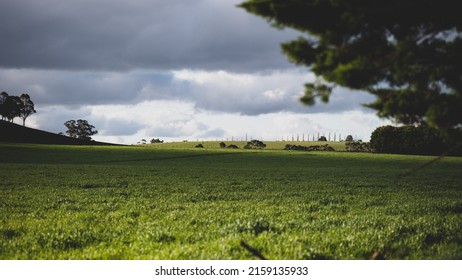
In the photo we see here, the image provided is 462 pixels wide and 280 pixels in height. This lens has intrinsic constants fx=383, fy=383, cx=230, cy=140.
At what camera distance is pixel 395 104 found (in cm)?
598

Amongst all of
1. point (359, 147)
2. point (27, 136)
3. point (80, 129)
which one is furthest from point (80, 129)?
point (359, 147)

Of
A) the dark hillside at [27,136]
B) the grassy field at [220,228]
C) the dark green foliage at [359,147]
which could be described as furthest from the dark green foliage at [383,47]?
the dark hillside at [27,136]

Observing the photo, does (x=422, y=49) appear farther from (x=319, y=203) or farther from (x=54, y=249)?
(x=319, y=203)

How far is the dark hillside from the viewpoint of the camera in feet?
331

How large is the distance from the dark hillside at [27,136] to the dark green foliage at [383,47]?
355ft

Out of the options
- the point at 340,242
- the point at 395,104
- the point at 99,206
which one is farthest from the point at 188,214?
the point at 395,104

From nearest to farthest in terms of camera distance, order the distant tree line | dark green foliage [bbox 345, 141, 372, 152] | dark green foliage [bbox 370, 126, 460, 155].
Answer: dark green foliage [bbox 370, 126, 460, 155] < dark green foliage [bbox 345, 141, 372, 152] < the distant tree line

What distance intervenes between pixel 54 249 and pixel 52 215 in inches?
219

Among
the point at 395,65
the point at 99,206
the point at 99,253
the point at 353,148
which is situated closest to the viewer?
the point at 395,65

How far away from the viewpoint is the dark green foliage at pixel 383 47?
519 centimetres

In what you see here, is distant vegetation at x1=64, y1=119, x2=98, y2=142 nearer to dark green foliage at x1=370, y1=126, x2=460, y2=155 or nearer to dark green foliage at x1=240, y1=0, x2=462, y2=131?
dark green foliage at x1=370, y1=126, x2=460, y2=155

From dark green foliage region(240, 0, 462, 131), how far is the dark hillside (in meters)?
108

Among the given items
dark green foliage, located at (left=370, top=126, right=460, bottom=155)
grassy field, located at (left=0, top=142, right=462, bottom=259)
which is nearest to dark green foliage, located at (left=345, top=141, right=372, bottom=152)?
dark green foliage, located at (left=370, top=126, right=460, bottom=155)

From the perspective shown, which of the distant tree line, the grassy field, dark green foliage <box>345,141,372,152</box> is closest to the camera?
the grassy field
